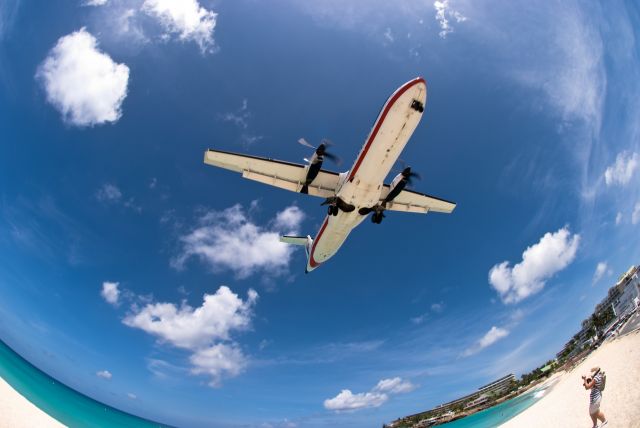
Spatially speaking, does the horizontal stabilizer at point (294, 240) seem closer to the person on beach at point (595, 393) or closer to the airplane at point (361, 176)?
the airplane at point (361, 176)

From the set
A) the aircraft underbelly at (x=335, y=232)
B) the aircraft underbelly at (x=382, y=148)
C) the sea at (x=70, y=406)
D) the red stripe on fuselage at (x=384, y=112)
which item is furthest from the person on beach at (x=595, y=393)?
the sea at (x=70, y=406)

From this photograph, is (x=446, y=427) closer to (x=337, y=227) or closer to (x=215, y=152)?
(x=337, y=227)

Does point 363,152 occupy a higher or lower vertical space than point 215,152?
lower

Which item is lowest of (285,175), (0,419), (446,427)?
(446,427)

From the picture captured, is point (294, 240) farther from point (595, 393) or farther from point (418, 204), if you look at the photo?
point (595, 393)

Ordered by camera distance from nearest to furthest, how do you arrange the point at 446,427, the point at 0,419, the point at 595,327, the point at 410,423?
1. the point at 0,419
2. the point at 595,327
3. the point at 446,427
4. the point at 410,423

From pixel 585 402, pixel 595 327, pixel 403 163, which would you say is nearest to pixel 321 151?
pixel 403 163
